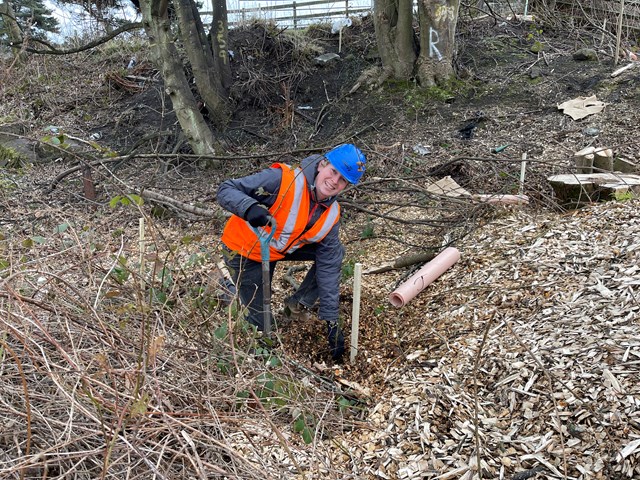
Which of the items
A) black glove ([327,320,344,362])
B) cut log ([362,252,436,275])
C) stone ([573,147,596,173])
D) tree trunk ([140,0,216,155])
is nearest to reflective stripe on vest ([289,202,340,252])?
black glove ([327,320,344,362])

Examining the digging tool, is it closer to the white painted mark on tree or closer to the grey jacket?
the grey jacket

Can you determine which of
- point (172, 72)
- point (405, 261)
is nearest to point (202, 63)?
point (172, 72)

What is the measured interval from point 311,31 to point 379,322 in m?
9.59

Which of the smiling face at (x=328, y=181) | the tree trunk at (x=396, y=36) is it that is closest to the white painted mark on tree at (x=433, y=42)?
the tree trunk at (x=396, y=36)

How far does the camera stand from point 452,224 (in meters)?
4.62

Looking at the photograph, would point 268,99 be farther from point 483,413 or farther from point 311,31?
point 483,413

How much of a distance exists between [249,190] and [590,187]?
282 centimetres

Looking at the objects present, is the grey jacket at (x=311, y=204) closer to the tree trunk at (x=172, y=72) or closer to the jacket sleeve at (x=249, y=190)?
the jacket sleeve at (x=249, y=190)

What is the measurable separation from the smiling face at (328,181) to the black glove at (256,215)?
376 mm

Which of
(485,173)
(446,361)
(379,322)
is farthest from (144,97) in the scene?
(446,361)

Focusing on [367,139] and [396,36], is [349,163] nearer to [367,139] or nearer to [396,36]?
[367,139]

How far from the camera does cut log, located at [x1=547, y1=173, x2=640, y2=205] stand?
4074 millimetres

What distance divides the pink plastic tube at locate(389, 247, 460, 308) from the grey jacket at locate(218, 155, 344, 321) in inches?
19.4

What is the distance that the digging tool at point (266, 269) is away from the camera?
2.92 m
